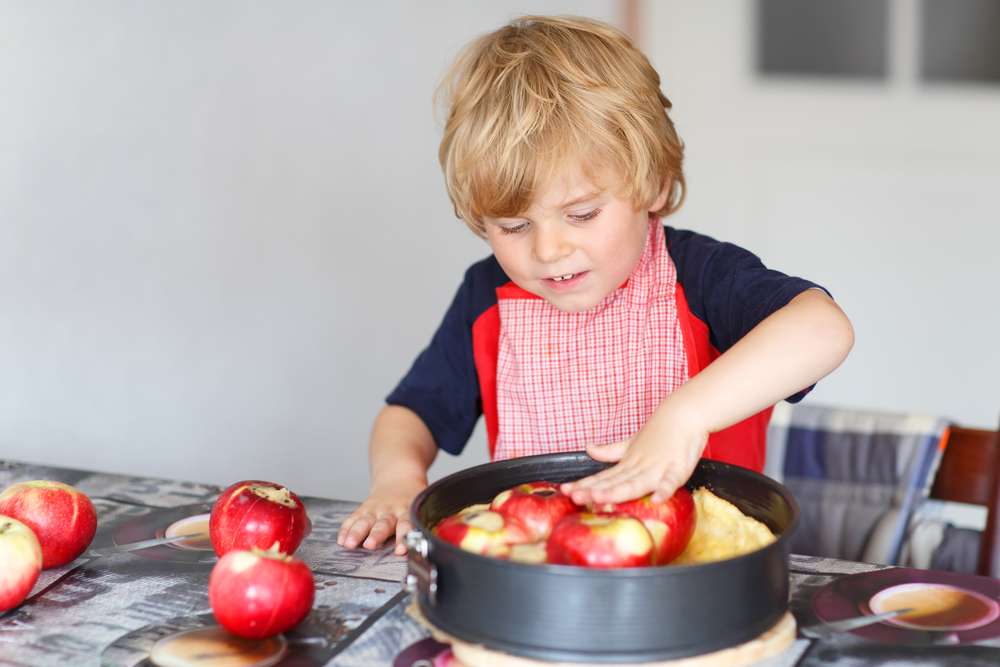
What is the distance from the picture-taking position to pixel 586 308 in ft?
4.72

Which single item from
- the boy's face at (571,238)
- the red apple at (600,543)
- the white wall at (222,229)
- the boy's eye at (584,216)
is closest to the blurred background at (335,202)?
the white wall at (222,229)

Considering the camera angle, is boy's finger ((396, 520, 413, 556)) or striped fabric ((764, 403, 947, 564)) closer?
boy's finger ((396, 520, 413, 556))

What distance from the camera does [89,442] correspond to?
8.28 feet

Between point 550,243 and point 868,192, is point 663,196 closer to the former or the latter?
point 550,243

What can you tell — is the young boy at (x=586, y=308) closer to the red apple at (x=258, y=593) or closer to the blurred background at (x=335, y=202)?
the red apple at (x=258, y=593)

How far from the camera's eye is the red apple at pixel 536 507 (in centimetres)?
95

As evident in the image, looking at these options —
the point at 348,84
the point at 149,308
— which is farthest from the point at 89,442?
the point at 348,84

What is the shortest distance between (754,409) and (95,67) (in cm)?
183

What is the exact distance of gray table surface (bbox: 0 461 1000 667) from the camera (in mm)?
907

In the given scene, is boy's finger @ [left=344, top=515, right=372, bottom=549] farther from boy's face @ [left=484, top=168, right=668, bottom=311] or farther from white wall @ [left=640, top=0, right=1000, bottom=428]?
white wall @ [left=640, top=0, right=1000, bottom=428]

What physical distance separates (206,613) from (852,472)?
3.32 ft

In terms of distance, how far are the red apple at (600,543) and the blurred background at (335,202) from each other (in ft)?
6.07

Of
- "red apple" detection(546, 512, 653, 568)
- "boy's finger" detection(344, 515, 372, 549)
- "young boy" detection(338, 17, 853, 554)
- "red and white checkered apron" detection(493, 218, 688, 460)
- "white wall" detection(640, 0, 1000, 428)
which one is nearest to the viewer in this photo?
"red apple" detection(546, 512, 653, 568)

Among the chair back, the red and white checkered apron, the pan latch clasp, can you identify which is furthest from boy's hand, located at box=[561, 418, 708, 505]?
the chair back
